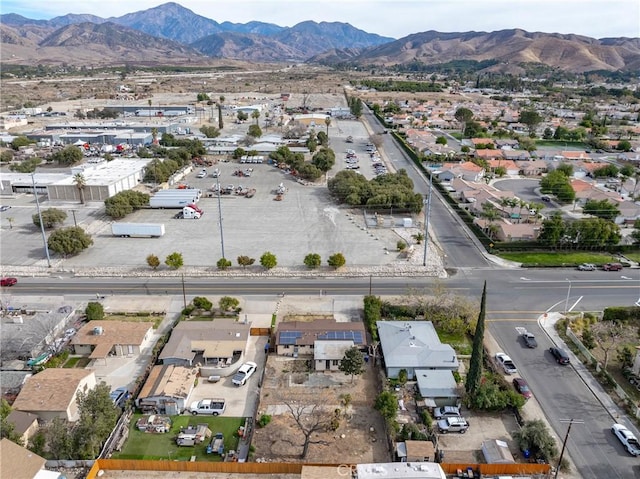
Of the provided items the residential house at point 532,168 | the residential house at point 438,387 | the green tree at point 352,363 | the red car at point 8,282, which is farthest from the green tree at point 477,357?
the residential house at point 532,168

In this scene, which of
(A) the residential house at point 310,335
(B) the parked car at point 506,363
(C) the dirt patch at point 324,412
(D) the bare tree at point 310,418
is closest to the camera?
(C) the dirt patch at point 324,412

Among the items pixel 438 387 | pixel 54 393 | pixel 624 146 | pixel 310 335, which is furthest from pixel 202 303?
pixel 624 146

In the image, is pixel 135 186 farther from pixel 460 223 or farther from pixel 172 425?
pixel 172 425

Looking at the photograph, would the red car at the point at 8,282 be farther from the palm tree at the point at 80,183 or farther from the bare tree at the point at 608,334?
the bare tree at the point at 608,334

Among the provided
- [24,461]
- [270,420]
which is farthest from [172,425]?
[24,461]

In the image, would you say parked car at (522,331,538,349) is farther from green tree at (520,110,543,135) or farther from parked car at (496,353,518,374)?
green tree at (520,110,543,135)

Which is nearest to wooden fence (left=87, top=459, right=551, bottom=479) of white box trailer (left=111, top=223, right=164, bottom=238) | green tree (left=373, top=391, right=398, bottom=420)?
green tree (left=373, top=391, right=398, bottom=420)

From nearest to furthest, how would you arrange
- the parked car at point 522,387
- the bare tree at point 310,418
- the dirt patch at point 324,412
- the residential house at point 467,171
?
the dirt patch at point 324,412
the bare tree at point 310,418
the parked car at point 522,387
the residential house at point 467,171
